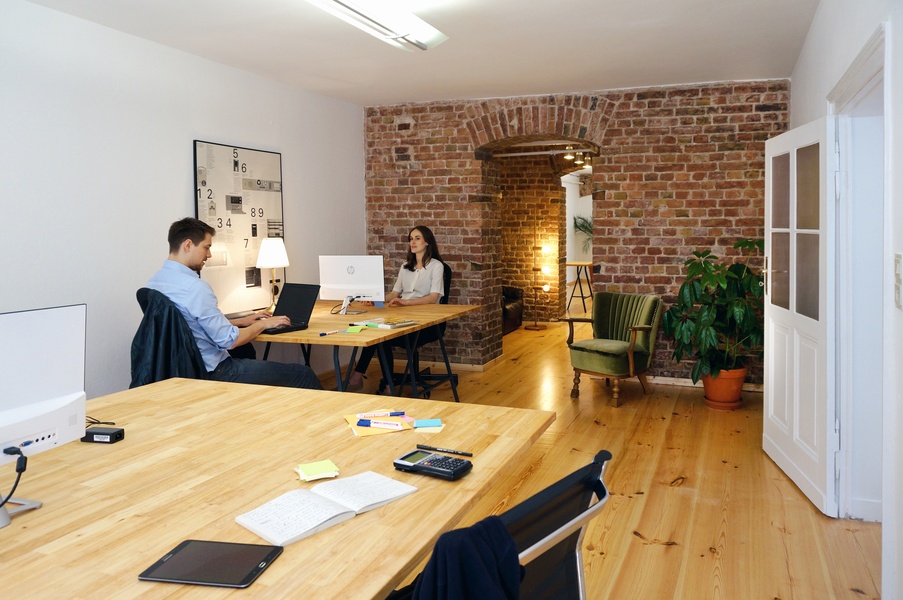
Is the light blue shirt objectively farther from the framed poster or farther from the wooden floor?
the wooden floor

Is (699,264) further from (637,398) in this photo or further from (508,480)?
(508,480)

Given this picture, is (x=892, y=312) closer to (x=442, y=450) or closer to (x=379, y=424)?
(x=442, y=450)

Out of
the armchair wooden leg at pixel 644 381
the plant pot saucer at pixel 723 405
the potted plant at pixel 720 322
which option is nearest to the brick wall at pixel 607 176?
the armchair wooden leg at pixel 644 381

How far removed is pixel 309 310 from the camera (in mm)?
4820

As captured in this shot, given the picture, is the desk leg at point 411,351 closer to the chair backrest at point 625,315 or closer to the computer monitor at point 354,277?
the computer monitor at point 354,277

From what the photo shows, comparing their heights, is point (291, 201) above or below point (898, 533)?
above

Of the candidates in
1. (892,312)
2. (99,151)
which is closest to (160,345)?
(99,151)

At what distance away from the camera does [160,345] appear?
12.8 feet

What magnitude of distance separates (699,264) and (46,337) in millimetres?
4838

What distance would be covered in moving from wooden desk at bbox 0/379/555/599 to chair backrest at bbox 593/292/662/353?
12.2ft

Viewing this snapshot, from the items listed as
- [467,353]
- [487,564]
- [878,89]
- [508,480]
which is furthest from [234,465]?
[467,353]

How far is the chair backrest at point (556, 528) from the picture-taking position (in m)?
1.27

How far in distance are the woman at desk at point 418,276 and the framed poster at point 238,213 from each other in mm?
987

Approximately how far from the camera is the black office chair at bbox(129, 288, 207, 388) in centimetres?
391
